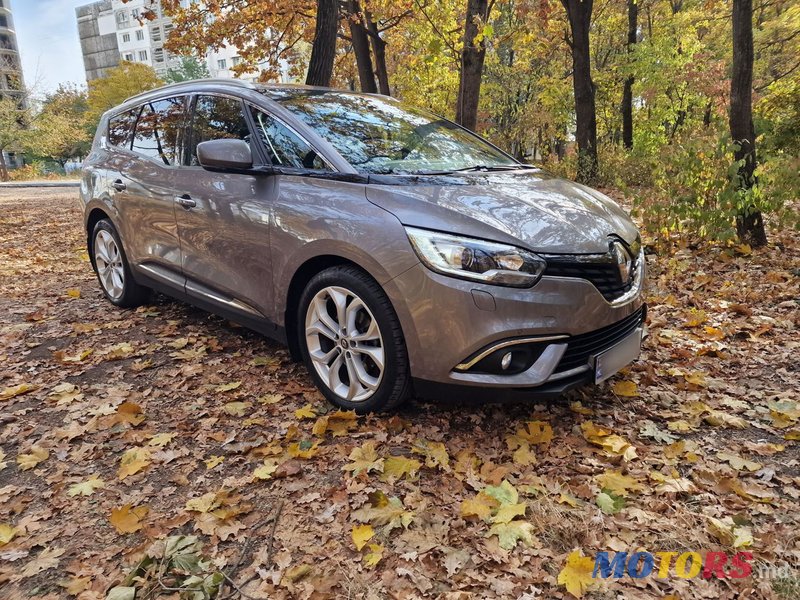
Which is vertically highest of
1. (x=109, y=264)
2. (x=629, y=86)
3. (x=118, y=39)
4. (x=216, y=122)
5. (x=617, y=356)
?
(x=118, y=39)

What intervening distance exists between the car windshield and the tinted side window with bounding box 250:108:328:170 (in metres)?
0.13

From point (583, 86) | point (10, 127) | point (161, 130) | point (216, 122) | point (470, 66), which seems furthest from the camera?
point (10, 127)

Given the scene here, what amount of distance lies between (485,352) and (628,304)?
889 mm

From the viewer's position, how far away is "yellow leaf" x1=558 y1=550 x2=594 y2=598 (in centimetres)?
188

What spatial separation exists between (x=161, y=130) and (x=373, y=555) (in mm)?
3609

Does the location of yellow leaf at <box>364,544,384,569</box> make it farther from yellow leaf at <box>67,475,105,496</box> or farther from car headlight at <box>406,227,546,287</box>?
yellow leaf at <box>67,475,105,496</box>

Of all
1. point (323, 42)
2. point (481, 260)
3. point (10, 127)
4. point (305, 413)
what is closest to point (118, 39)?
point (10, 127)

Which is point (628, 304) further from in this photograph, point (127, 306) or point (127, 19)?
point (127, 19)

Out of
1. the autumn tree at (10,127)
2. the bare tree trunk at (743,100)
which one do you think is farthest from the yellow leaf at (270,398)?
the autumn tree at (10,127)

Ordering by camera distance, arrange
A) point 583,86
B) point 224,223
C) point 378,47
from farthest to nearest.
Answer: point 378,47 → point 583,86 → point 224,223

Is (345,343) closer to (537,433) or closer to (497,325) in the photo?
(497,325)

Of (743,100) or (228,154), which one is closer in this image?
(228,154)

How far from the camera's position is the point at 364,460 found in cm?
262

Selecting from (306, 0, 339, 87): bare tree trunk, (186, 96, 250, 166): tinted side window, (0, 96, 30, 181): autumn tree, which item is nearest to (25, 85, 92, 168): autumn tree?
(0, 96, 30, 181): autumn tree
